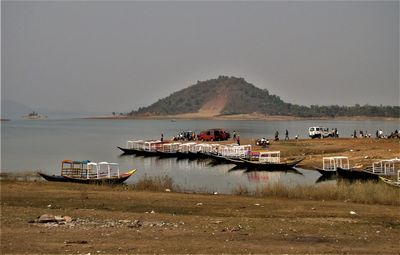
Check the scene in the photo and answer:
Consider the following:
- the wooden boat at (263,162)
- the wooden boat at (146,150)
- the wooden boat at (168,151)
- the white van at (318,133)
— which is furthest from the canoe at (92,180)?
the white van at (318,133)

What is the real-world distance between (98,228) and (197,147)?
168 feet

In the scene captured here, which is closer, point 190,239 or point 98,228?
point 190,239

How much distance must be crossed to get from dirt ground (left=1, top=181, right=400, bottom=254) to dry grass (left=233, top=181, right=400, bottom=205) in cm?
111

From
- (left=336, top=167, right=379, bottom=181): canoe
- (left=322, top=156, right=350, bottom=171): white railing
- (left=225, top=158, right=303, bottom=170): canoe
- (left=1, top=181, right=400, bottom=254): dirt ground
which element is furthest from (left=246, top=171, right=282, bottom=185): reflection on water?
(left=1, top=181, right=400, bottom=254): dirt ground

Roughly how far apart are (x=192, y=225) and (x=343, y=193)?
37.1ft

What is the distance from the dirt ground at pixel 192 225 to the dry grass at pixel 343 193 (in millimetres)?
1109

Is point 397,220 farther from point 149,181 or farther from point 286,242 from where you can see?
point 149,181

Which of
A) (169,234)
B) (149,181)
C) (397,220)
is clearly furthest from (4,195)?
(397,220)

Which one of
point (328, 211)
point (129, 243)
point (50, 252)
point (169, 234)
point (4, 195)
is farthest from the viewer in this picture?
point (4, 195)

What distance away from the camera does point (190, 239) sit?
50.0 feet

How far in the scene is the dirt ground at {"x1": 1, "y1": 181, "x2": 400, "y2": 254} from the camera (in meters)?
14.3

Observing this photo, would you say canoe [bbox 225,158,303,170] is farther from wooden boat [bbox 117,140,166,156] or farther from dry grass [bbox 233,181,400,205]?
dry grass [bbox 233,181,400,205]

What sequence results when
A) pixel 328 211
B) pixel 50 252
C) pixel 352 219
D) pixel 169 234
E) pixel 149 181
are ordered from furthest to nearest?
pixel 149 181
pixel 328 211
pixel 352 219
pixel 169 234
pixel 50 252

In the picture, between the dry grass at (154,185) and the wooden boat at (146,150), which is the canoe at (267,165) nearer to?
the dry grass at (154,185)
